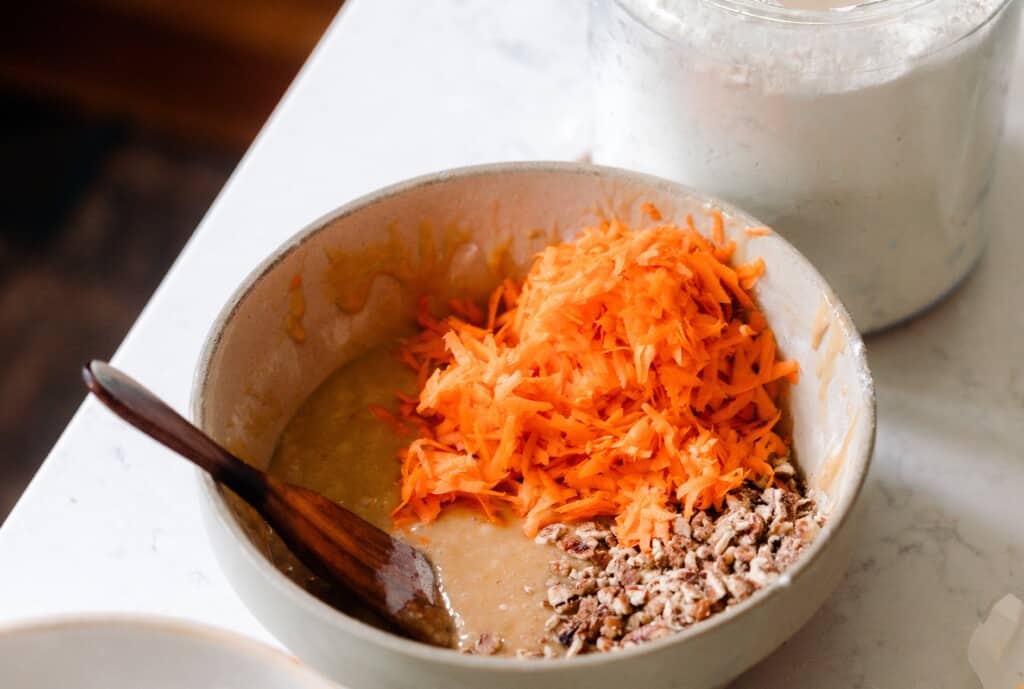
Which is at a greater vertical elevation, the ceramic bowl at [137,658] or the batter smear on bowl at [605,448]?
the batter smear on bowl at [605,448]

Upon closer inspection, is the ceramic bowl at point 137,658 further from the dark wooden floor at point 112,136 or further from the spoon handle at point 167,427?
the dark wooden floor at point 112,136

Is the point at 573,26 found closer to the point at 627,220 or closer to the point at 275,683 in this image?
the point at 627,220

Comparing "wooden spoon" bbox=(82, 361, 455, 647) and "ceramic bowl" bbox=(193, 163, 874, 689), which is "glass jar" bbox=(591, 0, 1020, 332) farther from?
"wooden spoon" bbox=(82, 361, 455, 647)

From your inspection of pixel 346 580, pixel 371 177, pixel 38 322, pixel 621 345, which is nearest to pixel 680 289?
pixel 621 345

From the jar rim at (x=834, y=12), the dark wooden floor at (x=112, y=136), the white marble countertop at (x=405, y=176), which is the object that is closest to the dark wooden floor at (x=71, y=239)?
the dark wooden floor at (x=112, y=136)

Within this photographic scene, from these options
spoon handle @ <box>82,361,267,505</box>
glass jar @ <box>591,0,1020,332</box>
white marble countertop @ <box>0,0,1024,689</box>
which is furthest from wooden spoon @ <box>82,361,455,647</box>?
glass jar @ <box>591,0,1020,332</box>

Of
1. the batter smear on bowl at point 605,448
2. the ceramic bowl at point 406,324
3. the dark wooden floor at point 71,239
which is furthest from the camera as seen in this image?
the dark wooden floor at point 71,239
